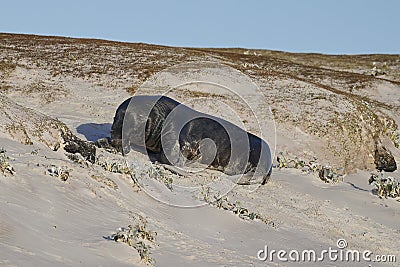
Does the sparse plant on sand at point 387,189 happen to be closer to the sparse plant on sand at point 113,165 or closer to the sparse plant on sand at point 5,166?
the sparse plant on sand at point 113,165

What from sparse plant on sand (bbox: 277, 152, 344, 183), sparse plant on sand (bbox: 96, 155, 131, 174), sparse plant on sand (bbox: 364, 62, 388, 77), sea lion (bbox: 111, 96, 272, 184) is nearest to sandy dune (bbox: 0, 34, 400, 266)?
sparse plant on sand (bbox: 96, 155, 131, 174)

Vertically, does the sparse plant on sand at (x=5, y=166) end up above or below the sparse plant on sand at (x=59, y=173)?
above

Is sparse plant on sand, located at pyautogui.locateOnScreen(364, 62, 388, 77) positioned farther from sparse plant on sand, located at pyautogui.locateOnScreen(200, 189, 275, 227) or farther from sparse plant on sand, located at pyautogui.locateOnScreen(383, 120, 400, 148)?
sparse plant on sand, located at pyautogui.locateOnScreen(200, 189, 275, 227)

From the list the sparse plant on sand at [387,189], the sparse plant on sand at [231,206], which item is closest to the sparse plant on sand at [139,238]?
the sparse plant on sand at [231,206]

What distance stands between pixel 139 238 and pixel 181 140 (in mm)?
7459

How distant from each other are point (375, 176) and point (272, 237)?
894 centimetres

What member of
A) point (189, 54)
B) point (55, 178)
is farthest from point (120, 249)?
point (189, 54)

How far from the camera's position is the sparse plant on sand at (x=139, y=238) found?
377 inches

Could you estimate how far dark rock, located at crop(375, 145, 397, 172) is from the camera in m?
23.8

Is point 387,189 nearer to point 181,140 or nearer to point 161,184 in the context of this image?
point 181,140

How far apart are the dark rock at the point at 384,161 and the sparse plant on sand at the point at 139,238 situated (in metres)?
15.1

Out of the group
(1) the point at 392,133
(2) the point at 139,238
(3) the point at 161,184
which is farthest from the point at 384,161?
(2) the point at 139,238

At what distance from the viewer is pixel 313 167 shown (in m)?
21.3

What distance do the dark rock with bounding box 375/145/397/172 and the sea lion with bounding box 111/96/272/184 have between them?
7.32 meters
